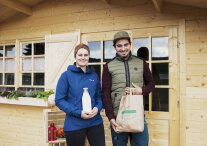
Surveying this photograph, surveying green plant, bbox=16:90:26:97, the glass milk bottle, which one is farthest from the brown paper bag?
green plant, bbox=16:90:26:97

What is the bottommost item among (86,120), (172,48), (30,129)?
(30,129)

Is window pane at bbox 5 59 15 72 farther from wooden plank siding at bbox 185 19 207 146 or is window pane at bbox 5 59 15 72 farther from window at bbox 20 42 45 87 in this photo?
wooden plank siding at bbox 185 19 207 146

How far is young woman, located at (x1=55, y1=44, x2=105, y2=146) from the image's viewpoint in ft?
5.56

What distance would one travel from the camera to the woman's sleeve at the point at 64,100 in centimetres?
166

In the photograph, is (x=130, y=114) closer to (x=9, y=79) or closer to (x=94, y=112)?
(x=94, y=112)

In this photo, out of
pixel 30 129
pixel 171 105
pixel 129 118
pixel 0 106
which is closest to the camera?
pixel 129 118

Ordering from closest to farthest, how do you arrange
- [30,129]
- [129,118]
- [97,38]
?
[129,118]
[97,38]
[30,129]

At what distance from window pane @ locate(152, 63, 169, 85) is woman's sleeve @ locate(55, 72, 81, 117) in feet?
4.18

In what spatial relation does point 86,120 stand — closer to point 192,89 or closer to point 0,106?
point 192,89

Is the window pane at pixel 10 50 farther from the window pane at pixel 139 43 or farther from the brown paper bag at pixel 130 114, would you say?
the brown paper bag at pixel 130 114

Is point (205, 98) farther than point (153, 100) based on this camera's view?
No

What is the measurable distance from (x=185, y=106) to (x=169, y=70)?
49 cm

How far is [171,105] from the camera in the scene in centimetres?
243

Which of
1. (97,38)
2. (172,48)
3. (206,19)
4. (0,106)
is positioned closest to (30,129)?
(0,106)
